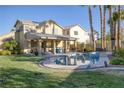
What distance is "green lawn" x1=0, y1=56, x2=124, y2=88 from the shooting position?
6.45m

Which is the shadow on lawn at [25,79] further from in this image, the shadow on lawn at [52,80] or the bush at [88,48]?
the bush at [88,48]

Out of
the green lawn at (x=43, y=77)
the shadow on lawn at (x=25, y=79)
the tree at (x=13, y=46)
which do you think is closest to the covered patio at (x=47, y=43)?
the tree at (x=13, y=46)

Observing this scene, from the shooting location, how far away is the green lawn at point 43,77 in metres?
6.45

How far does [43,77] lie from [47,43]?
87 cm

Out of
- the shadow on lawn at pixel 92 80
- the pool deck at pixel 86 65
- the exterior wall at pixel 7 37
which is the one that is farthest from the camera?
the exterior wall at pixel 7 37

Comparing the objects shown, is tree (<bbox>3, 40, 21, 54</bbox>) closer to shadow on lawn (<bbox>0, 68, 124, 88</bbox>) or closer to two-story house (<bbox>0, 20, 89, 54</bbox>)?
two-story house (<bbox>0, 20, 89, 54</bbox>)

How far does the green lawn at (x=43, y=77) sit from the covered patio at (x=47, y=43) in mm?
371

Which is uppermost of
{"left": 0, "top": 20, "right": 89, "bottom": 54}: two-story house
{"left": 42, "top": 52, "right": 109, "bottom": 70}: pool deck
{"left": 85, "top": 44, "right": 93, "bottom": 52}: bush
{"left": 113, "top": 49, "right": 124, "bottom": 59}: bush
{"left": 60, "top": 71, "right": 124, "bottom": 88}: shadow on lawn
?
{"left": 0, "top": 20, "right": 89, "bottom": 54}: two-story house

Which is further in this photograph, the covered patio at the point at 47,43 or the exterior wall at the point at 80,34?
the covered patio at the point at 47,43

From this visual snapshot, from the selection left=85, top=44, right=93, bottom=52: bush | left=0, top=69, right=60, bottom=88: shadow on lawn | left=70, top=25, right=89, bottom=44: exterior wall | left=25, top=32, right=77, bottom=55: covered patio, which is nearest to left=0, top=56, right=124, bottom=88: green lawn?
left=0, top=69, right=60, bottom=88: shadow on lawn

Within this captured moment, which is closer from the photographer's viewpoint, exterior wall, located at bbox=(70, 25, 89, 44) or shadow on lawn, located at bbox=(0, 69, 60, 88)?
shadow on lawn, located at bbox=(0, 69, 60, 88)

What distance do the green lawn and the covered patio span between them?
371 mm

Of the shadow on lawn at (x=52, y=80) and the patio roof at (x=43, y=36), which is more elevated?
the patio roof at (x=43, y=36)

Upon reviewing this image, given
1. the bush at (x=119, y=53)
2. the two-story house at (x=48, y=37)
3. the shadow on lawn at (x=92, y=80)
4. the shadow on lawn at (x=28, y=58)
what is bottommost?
the shadow on lawn at (x=92, y=80)
